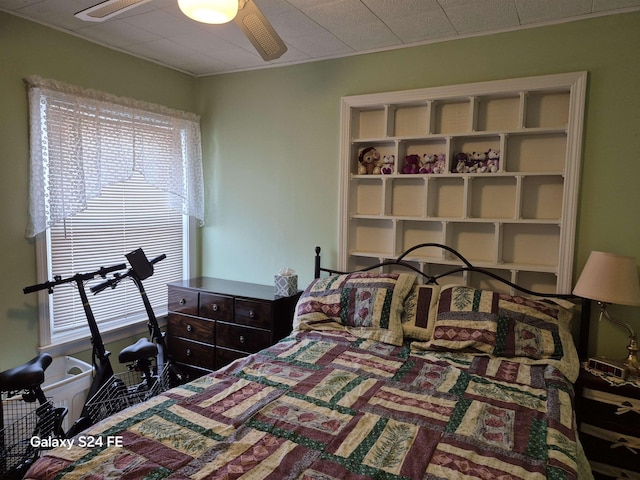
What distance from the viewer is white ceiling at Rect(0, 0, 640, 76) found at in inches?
90.8

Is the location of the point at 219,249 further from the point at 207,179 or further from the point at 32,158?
the point at 32,158

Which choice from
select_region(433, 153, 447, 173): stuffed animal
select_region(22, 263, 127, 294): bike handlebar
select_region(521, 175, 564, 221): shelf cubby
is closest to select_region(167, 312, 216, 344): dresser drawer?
select_region(22, 263, 127, 294): bike handlebar

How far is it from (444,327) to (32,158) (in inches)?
105

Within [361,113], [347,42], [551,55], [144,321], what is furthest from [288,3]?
[144,321]

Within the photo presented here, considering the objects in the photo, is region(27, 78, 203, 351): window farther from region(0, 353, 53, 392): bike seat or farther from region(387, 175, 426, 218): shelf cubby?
region(387, 175, 426, 218): shelf cubby

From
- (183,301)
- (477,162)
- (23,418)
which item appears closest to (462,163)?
(477,162)

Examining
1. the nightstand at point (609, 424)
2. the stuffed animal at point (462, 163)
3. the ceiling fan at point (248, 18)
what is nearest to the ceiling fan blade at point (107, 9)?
the ceiling fan at point (248, 18)

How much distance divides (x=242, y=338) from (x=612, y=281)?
2.30 m

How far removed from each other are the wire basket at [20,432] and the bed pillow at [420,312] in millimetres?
1985

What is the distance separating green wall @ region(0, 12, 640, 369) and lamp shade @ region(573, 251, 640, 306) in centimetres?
26

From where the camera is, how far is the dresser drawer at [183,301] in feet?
10.9

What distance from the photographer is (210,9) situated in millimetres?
1464

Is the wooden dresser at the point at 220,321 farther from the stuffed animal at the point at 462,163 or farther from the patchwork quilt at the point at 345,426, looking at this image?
the stuffed animal at the point at 462,163

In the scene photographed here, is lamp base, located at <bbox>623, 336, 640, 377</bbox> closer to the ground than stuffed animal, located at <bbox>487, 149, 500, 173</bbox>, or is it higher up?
closer to the ground
